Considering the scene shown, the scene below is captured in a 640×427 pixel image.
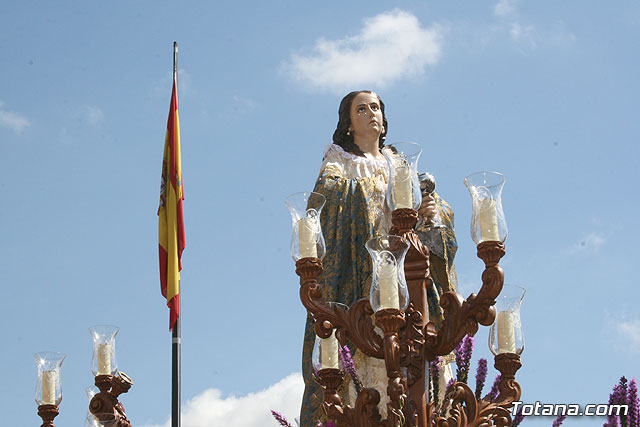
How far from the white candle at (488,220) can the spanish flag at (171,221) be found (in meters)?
5.92

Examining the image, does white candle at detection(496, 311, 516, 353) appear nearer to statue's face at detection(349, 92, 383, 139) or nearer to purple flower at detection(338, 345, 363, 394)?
purple flower at detection(338, 345, 363, 394)

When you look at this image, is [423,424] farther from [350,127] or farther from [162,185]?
[162,185]

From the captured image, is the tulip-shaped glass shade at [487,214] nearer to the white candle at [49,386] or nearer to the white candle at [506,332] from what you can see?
the white candle at [506,332]

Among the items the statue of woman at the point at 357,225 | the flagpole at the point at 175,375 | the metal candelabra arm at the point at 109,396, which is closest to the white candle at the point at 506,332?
the statue of woman at the point at 357,225

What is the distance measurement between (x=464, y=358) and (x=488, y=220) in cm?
81

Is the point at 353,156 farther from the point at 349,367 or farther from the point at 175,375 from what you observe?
the point at 349,367

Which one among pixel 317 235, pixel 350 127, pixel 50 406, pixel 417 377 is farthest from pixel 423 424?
pixel 350 127

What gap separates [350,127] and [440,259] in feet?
5.95

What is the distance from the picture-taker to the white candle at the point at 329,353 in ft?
20.3

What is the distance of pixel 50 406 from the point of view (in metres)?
7.71

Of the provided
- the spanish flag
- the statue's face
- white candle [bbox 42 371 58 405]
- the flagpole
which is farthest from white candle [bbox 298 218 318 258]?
the spanish flag

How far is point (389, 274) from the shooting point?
537 centimetres

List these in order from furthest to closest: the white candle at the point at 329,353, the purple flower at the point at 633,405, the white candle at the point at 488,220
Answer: the white candle at the point at 329,353
the white candle at the point at 488,220
the purple flower at the point at 633,405

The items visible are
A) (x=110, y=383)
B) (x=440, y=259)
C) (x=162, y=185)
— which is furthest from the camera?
(x=162, y=185)
